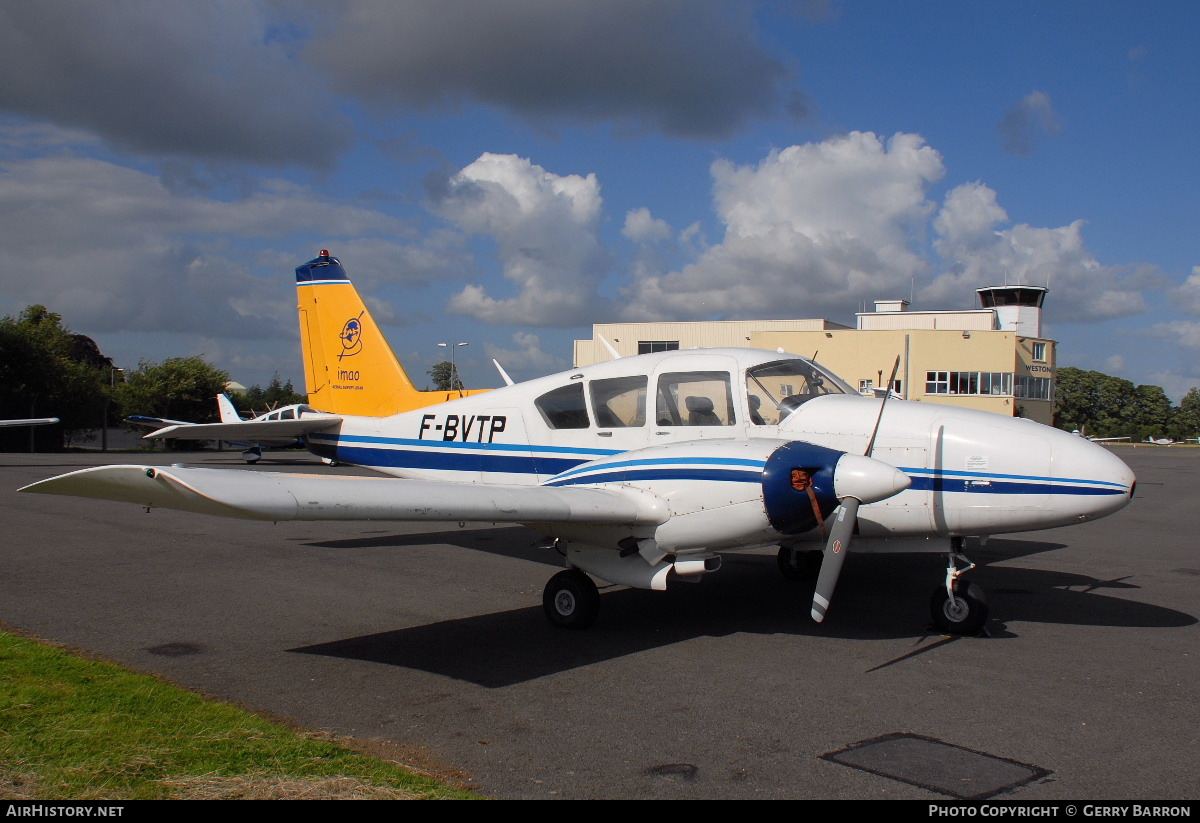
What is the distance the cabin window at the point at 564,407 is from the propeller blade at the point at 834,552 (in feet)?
10.1

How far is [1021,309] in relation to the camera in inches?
2628

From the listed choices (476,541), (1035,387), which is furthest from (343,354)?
(1035,387)

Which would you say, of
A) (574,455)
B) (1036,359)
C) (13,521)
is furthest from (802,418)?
(1036,359)

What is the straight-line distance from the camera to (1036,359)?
55.6 metres

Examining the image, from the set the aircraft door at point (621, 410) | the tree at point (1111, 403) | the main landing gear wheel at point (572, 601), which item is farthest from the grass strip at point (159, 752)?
the tree at point (1111, 403)

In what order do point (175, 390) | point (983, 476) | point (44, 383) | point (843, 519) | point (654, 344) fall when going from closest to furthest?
point (843, 519)
point (983, 476)
point (44, 383)
point (175, 390)
point (654, 344)

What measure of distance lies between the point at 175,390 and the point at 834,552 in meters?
47.2

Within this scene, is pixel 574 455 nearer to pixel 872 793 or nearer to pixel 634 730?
pixel 634 730

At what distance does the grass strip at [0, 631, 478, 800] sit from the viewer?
13.2 ft

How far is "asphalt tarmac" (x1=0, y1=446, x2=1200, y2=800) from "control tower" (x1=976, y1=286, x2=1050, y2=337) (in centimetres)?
6120

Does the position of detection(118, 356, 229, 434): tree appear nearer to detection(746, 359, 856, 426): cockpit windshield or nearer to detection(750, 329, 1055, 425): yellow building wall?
detection(750, 329, 1055, 425): yellow building wall

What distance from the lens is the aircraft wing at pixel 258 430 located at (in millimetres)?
11438

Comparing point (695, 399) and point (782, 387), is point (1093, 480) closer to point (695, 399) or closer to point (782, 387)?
point (782, 387)

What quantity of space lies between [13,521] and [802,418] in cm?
1320
